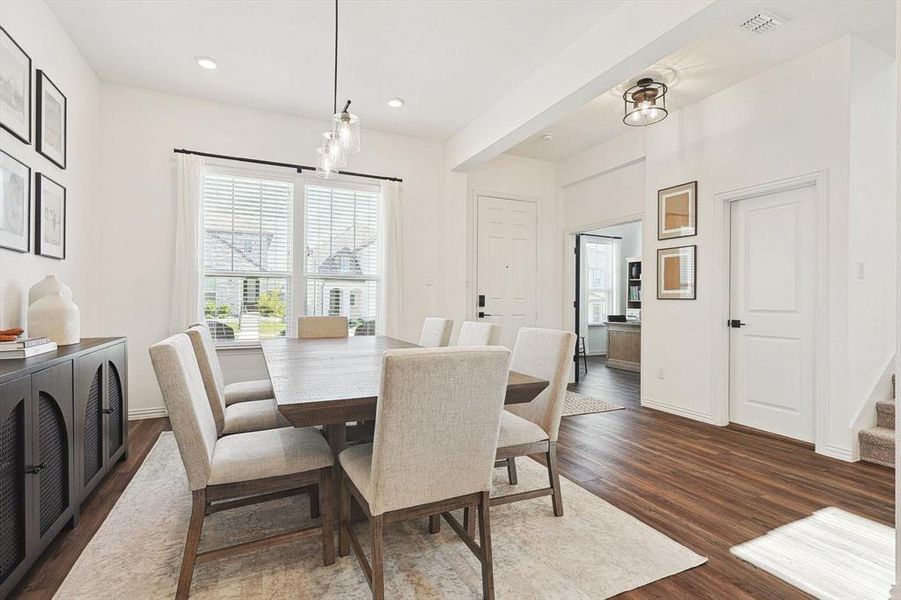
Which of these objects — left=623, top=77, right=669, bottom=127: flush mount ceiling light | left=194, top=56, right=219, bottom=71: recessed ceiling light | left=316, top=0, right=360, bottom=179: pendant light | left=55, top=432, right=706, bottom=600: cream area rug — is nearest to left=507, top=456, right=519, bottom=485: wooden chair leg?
left=55, top=432, right=706, bottom=600: cream area rug

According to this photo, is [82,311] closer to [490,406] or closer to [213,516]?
[213,516]

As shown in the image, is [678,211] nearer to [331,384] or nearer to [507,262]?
[507,262]

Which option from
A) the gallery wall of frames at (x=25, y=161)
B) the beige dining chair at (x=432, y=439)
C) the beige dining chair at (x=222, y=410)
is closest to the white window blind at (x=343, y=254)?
the gallery wall of frames at (x=25, y=161)

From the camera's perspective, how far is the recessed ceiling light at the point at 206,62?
3297 millimetres

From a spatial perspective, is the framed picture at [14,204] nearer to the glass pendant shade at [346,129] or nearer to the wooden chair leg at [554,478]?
the glass pendant shade at [346,129]

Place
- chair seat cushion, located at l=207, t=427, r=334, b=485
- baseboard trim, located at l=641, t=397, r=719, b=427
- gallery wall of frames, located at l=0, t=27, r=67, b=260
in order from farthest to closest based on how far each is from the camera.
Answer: baseboard trim, located at l=641, t=397, r=719, b=427, gallery wall of frames, located at l=0, t=27, r=67, b=260, chair seat cushion, located at l=207, t=427, r=334, b=485

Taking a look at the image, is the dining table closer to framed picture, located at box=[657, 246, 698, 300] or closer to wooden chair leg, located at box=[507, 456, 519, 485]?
wooden chair leg, located at box=[507, 456, 519, 485]

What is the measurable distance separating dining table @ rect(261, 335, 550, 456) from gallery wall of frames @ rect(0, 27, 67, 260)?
147 centimetres

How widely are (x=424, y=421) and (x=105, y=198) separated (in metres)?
3.89

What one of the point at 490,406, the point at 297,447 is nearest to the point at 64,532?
the point at 297,447

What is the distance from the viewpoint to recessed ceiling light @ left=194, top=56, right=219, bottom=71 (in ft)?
10.8

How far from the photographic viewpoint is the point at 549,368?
7.06 ft

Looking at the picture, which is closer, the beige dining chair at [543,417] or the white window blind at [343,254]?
the beige dining chair at [543,417]

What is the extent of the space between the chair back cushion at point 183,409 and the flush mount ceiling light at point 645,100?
3734mm
